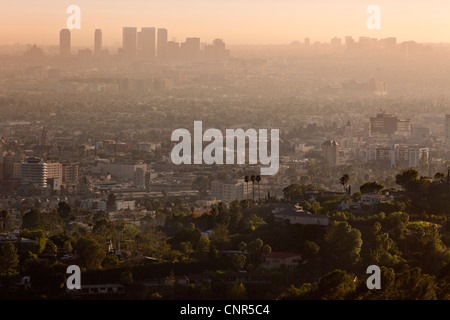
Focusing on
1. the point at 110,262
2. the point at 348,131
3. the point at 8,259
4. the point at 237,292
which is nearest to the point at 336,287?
the point at 237,292

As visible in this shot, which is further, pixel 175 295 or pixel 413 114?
pixel 413 114

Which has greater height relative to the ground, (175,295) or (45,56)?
(45,56)

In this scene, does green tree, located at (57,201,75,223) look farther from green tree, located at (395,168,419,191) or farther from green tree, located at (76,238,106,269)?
green tree, located at (395,168,419,191)

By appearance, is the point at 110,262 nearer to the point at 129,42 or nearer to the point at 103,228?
the point at 103,228

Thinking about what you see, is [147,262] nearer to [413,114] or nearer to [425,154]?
[425,154]

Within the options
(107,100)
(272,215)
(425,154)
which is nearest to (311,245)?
(272,215)
